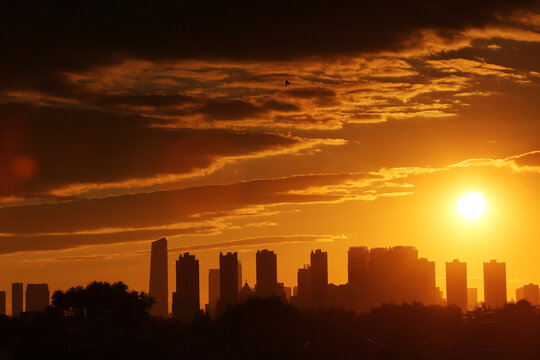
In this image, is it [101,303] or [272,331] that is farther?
[101,303]

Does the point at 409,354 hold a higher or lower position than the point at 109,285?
lower

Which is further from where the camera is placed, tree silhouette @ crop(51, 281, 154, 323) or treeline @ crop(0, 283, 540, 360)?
tree silhouette @ crop(51, 281, 154, 323)

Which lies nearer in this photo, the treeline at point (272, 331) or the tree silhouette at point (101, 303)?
the treeline at point (272, 331)

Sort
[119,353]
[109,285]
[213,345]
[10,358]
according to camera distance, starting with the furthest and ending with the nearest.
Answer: [109,285], [213,345], [10,358], [119,353]

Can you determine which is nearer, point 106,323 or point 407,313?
point 106,323

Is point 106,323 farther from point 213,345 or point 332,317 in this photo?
point 332,317

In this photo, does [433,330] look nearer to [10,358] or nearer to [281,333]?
[281,333]

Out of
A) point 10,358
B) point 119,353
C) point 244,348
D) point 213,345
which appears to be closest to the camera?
point 119,353

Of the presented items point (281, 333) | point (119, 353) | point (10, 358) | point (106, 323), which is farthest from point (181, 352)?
point (106, 323)
